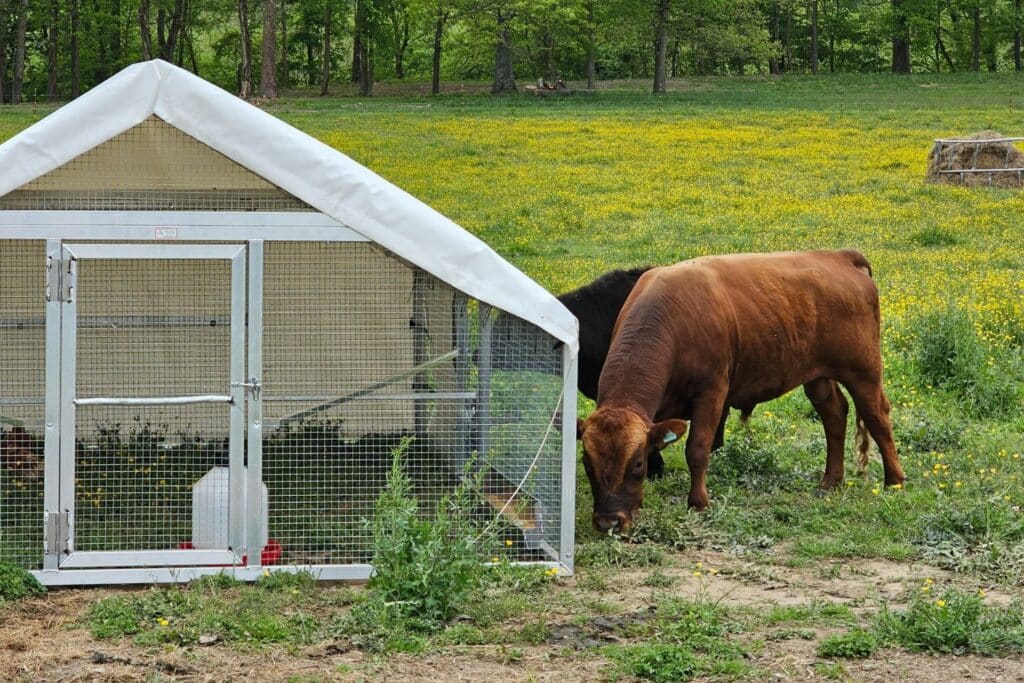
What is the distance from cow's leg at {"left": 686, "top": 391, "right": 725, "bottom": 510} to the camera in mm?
10234

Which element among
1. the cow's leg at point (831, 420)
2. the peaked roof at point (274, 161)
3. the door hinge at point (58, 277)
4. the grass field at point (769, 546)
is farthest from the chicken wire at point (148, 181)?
the cow's leg at point (831, 420)

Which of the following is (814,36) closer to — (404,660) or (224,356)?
(224,356)

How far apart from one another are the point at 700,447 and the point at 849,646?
3135 millimetres

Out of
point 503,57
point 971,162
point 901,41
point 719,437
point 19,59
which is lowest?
point 719,437

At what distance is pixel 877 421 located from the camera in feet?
36.6

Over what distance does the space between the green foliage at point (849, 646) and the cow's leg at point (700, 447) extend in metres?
2.92

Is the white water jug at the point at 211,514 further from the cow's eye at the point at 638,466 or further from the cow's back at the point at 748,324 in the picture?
the cow's back at the point at 748,324

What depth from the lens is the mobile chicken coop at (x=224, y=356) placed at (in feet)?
27.6

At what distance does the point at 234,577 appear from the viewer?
27.8 ft

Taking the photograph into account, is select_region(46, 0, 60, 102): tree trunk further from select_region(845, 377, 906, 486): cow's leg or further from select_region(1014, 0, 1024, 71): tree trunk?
select_region(845, 377, 906, 486): cow's leg

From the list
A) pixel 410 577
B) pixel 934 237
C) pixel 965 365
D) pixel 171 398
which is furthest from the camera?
pixel 934 237

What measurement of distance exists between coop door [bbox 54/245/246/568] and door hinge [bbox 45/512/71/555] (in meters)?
0.01

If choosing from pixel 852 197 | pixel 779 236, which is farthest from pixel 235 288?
pixel 852 197

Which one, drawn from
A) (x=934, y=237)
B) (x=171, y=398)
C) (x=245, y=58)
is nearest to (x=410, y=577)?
(x=171, y=398)
